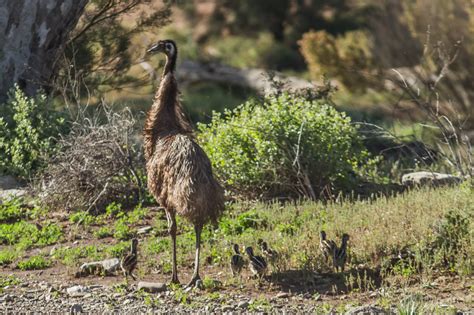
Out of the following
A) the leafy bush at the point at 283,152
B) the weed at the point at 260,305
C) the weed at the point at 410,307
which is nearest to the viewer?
the weed at the point at 410,307

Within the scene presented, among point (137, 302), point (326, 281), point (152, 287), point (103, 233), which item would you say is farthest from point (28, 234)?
point (326, 281)

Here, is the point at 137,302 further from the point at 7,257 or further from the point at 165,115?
the point at 7,257

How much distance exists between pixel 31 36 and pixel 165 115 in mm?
5553

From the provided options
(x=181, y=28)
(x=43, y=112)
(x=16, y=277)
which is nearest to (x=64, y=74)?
(x=43, y=112)

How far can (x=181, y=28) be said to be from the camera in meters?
36.7

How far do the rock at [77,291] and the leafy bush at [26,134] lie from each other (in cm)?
421

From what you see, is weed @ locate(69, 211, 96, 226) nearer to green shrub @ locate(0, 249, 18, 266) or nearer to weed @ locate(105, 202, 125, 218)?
weed @ locate(105, 202, 125, 218)

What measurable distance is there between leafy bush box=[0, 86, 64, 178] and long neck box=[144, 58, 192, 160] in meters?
3.39

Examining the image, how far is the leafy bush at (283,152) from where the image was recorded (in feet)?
43.1

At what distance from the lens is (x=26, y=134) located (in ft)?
47.4

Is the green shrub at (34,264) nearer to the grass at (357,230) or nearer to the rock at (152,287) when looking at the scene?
the grass at (357,230)

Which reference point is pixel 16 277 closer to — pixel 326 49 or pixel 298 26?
pixel 326 49

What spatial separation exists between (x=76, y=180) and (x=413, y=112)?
10946 millimetres

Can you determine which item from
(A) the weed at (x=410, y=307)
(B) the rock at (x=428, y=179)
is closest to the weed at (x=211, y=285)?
(A) the weed at (x=410, y=307)
